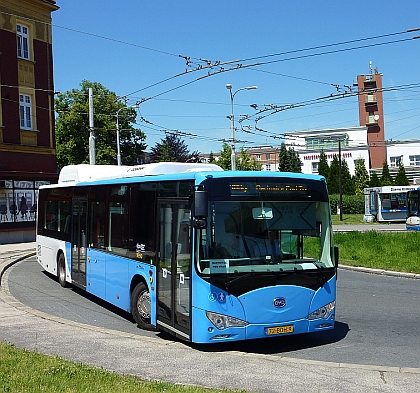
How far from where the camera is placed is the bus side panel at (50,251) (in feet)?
52.1

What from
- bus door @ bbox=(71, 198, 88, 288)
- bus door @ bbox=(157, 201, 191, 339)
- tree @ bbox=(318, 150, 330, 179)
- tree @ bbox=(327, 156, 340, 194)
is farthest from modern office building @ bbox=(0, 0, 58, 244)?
tree @ bbox=(318, 150, 330, 179)

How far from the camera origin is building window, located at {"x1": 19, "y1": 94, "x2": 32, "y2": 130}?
32750mm

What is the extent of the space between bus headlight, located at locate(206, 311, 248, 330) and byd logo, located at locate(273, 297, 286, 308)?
0.54m

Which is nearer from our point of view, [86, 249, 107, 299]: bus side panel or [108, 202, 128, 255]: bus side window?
[108, 202, 128, 255]: bus side window

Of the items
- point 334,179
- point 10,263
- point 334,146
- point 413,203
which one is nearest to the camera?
point 10,263

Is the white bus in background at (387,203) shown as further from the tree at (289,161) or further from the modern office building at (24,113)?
the tree at (289,161)

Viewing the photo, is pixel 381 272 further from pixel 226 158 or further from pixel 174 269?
pixel 226 158

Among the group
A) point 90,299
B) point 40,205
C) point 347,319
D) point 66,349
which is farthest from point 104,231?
point 40,205

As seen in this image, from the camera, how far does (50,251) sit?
57.6ft

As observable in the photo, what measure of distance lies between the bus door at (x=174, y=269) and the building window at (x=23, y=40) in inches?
1014

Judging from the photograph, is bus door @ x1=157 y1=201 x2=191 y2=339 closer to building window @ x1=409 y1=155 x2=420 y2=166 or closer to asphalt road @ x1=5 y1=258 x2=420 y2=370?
asphalt road @ x1=5 y1=258 x2=420 y2=370

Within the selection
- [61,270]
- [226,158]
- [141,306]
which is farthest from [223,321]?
[226,158]

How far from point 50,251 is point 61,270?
1.43 meters

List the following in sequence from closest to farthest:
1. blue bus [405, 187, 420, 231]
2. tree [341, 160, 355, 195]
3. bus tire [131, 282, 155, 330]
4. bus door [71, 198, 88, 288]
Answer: bus tire [131, 282, 155, 330], bus door [71, 198, 88, 288], blue bus [405, 187, 420, 231], tree [341, 160, 355, 195]
